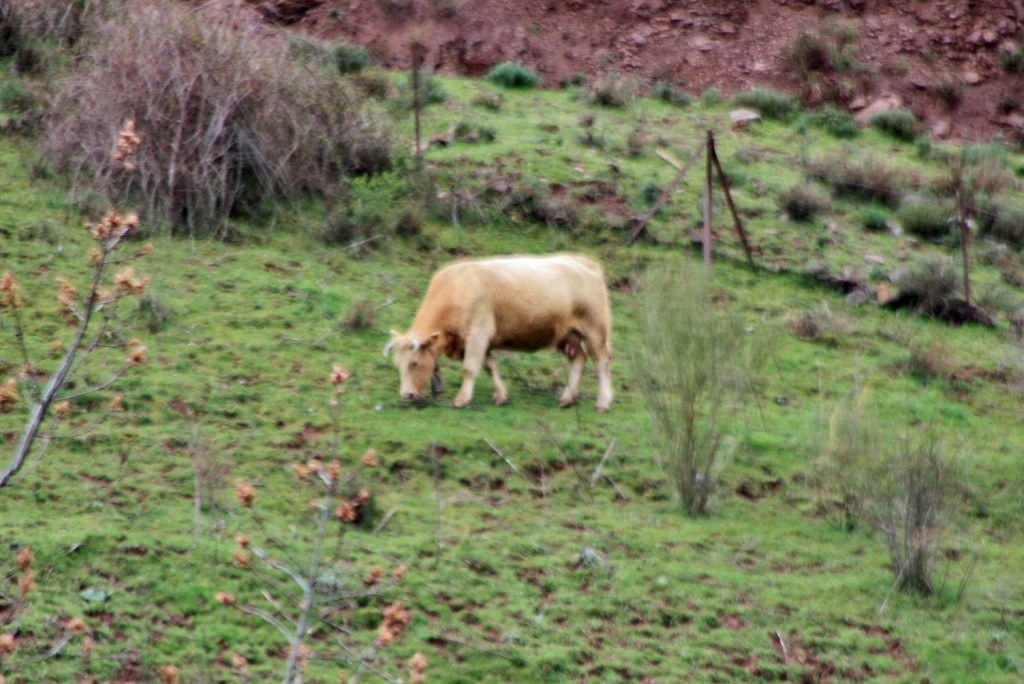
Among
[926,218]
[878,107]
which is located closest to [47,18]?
[926,218]

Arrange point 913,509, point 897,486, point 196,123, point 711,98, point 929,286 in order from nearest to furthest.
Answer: point 913,509, point 897,486, point 196,123, point 929,286, point 711,98

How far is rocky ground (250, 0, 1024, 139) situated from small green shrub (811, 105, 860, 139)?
1863 mm

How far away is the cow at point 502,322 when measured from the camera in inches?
548

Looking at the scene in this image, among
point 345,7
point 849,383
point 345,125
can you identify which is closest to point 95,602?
point 849,383

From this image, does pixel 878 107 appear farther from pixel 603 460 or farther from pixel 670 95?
pixel 603 460

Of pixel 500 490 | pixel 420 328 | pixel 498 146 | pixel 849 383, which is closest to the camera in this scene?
pixel 500 490

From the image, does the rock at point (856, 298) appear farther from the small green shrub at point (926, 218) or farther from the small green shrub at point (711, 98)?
the small green shrub at point (711, 98)

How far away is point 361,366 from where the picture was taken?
581 inches

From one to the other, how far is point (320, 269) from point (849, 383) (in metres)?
6.21

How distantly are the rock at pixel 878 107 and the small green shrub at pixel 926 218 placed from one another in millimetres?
6883

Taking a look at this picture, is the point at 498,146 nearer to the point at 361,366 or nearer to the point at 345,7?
the point at 361,366

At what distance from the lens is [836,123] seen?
27938 millimetres

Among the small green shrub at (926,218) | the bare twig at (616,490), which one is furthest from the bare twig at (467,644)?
the small green shrub at (926,218)

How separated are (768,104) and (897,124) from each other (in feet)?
8.44
